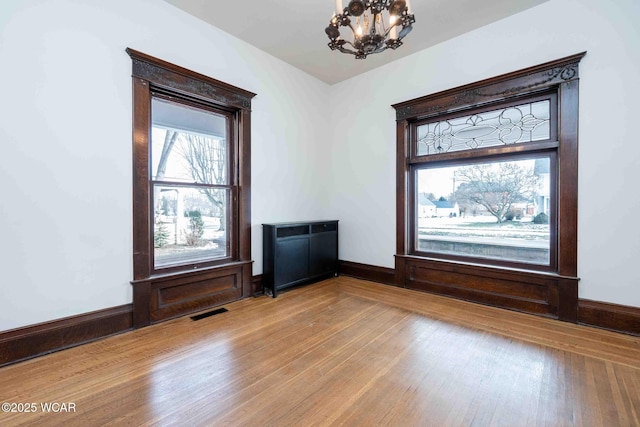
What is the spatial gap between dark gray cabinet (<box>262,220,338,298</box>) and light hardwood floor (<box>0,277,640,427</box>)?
0.82 m

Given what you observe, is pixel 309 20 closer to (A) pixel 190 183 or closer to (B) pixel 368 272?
(A) pixel 190 183

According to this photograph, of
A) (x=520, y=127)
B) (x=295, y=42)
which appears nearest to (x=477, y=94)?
(x=520, y=127)

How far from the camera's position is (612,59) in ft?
8.64

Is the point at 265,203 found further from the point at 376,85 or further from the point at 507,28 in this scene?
the point at 507,28

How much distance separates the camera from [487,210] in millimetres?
3525

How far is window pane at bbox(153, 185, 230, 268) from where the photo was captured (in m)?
3.04

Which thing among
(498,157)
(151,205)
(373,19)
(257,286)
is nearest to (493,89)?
(498,157)

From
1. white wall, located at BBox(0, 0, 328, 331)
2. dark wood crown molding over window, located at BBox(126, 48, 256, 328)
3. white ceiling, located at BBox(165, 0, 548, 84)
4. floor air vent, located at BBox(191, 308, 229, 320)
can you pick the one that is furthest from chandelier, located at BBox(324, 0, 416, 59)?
floor air vent, located at BBox(191, 308, 229, 320)

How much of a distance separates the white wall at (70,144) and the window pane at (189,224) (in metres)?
0.35

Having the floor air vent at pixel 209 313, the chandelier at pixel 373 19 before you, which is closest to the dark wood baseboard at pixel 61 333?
the floor air vent at pixel 209 313

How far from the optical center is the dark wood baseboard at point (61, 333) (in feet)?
6.96

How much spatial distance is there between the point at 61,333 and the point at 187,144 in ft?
6.89

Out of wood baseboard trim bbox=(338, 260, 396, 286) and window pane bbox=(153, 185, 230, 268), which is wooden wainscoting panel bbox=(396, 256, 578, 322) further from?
window pane bbox=(153, 185, 230, 268)

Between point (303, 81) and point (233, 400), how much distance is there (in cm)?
422
